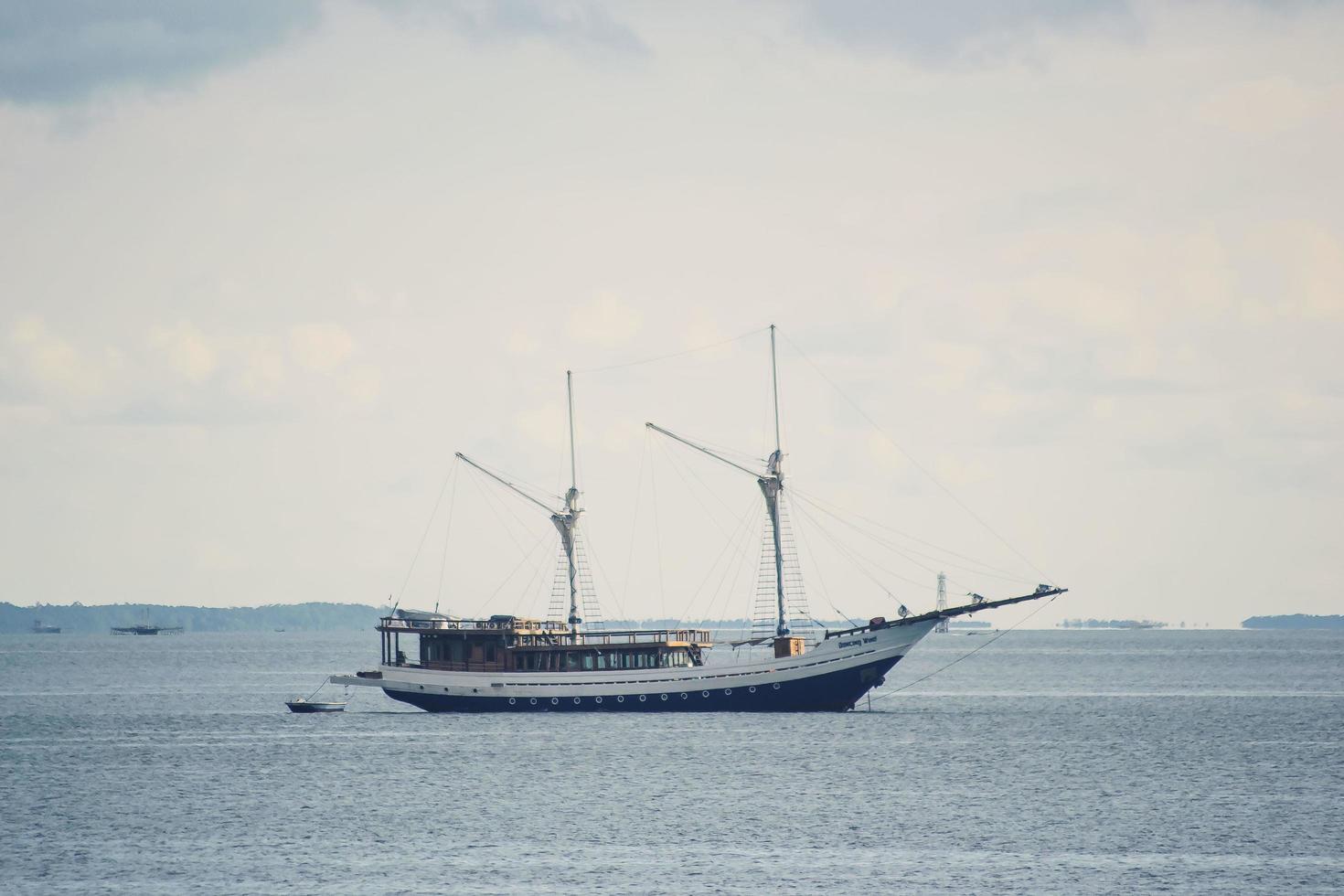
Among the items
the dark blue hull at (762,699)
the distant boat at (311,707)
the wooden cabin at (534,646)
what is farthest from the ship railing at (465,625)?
the distant boat at (311,707)

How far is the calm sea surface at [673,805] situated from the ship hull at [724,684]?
5.53ft

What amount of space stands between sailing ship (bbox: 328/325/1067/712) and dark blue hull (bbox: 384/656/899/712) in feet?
0.20

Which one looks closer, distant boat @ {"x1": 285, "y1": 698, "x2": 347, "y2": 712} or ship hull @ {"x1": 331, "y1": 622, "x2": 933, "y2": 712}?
ship hull @ {"x1": 331, "y1": 622, "x2": 933, "y2": 712}

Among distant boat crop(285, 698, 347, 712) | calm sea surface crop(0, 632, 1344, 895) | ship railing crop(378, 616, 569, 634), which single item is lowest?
calm sea surface crop(0, 632, 1344, 895)

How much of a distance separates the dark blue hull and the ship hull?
61 millimetres

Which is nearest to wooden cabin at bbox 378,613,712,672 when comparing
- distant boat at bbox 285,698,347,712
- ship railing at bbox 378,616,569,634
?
ship railing at bbox 378,616,569,634

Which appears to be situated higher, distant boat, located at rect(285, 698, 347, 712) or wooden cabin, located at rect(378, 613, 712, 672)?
wooden cabin, located at rect(378, 613, 712, 672)

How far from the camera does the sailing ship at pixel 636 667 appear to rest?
381 feet

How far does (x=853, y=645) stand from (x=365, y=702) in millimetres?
54935

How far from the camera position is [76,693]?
577ft

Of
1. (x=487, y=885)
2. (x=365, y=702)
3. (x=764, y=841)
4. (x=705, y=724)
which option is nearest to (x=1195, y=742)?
(x=705, y=724)

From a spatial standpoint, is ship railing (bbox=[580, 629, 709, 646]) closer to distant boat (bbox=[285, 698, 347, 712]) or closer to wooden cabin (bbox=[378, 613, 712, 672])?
wooden cabin (bbox=[378, 613, 712, 672])

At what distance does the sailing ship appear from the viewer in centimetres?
11606

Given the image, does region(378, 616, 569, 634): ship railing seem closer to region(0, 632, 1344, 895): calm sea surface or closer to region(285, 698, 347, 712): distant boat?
region(0, 632, 1344, 895): calm sea surface
